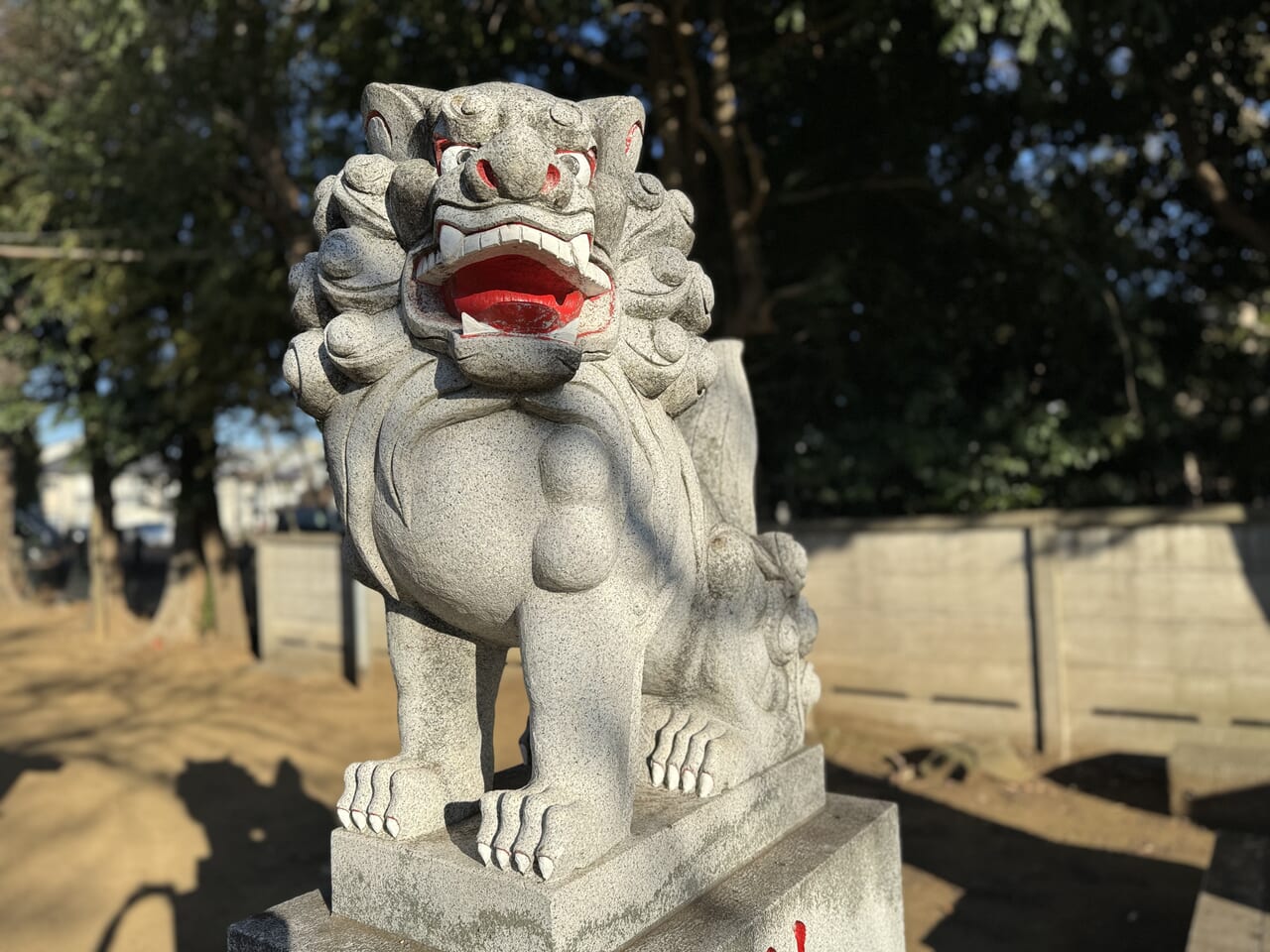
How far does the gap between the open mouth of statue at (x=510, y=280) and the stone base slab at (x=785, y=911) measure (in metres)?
1.11

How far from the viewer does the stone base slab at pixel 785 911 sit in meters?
1.88

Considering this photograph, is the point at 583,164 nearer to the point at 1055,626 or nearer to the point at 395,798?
the point at 395,798

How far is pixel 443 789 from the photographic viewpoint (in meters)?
2.06

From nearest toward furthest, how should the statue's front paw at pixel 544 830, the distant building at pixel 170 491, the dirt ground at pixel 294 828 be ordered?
1. the statue's front paw at pixel 544 830
2. the dirt ground at pixel 294 828
3. the distant building at pixel 170 491

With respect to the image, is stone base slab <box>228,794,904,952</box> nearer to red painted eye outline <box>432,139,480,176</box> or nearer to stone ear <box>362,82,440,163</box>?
red painted eye outline <box>432,139,480,176</box>

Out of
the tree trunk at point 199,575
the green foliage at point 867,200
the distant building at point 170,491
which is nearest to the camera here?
the green foliage at point 867,200

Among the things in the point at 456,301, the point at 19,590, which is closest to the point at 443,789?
the point at 456,301

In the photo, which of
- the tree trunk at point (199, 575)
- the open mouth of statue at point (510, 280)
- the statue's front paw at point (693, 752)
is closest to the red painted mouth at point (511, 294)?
the open mouth of statue at point (510, 280)

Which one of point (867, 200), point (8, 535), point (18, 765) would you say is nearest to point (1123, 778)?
point (867, 200)

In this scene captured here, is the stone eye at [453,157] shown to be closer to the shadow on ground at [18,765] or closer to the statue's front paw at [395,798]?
the statue's front paw at [395,798]

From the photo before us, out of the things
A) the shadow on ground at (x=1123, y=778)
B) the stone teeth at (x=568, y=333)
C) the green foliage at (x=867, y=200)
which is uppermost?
the green foliage at (x=867, y=200)

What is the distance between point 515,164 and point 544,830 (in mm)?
1164

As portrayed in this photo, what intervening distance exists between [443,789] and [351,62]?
583 cm

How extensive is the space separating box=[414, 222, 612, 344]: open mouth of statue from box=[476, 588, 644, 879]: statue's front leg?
51cm
